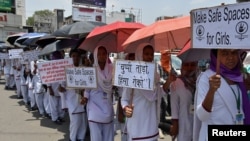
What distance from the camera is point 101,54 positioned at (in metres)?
4.78

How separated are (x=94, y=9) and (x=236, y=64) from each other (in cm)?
2736

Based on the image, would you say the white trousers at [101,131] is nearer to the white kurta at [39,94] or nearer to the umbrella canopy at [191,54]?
the umbrella canopy at [191,54]

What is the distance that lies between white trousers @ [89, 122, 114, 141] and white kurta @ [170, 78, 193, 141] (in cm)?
129

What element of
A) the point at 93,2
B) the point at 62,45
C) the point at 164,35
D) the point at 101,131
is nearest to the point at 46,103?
the point at 62,45

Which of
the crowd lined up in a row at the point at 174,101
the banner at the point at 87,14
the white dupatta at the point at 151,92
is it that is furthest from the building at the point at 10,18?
the white dupatta at the point at 151,92

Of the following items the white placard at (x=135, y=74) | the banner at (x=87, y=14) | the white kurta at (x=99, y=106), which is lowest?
the white kurta at (x=99, y=106)

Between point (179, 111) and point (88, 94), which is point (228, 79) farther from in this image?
point (88, 94)

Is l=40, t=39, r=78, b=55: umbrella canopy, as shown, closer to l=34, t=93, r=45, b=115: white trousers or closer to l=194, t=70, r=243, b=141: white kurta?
l=34, t=93, r=45, b=115: white trousers

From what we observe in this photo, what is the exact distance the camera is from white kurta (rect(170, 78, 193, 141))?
12.7ft

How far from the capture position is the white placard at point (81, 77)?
473 centimetres

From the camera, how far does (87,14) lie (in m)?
28.7

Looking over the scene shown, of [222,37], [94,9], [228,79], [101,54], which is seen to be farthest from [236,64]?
[94,9]

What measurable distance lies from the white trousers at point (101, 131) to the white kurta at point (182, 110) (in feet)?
4.24

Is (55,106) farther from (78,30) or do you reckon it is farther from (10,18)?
(10,18)
